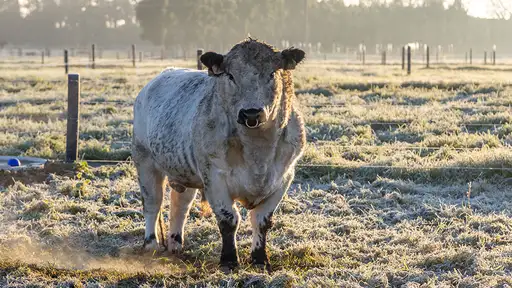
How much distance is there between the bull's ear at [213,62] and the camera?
584cm

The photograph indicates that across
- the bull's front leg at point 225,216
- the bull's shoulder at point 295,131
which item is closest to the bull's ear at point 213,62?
the bull's shoulder at point 295,131

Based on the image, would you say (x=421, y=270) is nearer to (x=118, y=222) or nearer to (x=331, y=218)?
(x=331, y=218)

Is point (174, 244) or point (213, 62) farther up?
point (213, 62)

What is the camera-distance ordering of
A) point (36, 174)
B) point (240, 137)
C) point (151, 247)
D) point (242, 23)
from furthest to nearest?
point (242, 23)
point (36, 174)
point (151, 247)
point (240, 137)

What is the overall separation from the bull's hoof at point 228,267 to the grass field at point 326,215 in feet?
0.56

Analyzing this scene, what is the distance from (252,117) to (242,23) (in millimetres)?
93927

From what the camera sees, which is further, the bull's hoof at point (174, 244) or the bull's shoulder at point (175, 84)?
the bull's hoof at point (174, 244)

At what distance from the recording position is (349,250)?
22.6ft

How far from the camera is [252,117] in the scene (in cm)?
539

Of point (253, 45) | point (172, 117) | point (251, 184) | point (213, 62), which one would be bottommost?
point (251, 184)

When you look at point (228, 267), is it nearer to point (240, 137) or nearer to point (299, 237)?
point (240, 137)

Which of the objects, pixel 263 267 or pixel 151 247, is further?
pixel 151 247

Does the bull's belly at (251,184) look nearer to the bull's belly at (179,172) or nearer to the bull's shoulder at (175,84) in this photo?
the bull's belly at (179,172)

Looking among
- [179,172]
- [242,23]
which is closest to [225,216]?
[179,172]
